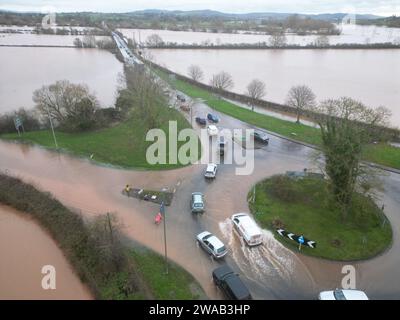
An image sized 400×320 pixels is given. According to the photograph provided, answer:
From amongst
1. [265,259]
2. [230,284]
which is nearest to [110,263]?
[230,284]

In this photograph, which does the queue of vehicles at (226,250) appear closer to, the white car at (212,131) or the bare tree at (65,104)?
the white car at (212,131)

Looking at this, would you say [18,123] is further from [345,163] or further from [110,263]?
[345,163]

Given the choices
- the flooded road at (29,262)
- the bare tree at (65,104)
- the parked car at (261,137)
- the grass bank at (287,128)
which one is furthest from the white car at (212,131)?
the flooded road at (29,262)

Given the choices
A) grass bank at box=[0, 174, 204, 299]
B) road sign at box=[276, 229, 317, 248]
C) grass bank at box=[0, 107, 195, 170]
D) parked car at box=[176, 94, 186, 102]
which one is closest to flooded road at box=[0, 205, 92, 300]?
grass bank at box=[0, 174, 204, 299]

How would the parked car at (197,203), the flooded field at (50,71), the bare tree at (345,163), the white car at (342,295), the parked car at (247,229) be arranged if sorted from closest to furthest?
1. the white car at (342,295)
2. the parked car at (247,229)
3. the bare tree at (345,163)
4. the parked car at (197,203)
5. the flooded field at (50,71)

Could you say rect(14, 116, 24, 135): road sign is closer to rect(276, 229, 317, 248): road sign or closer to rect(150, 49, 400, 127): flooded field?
rect(276, 229, 317, 248): road sign
